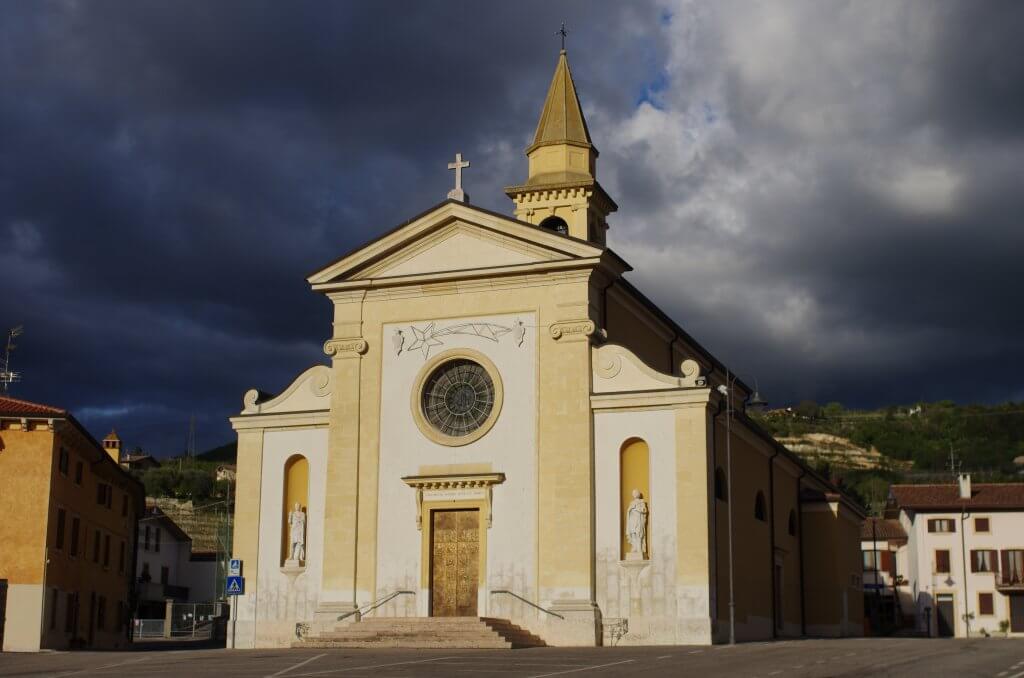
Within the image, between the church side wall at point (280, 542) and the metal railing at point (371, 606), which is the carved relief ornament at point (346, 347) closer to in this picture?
the church side wall at point (280, 542)

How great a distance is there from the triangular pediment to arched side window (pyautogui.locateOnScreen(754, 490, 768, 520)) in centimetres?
1039

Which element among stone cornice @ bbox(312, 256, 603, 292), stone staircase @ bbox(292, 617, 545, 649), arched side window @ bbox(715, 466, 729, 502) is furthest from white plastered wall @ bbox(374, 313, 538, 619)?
arched side window @ bbox(715, 466, 729, 502)

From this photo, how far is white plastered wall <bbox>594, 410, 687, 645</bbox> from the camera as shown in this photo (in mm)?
30531

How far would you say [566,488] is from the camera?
31891 millimetres

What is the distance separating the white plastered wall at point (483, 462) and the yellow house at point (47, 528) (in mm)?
10707

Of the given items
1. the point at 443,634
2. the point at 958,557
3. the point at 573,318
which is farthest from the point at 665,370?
the point at 958,557

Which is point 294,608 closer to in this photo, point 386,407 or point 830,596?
point 386,407

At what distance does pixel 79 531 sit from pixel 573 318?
19.6m

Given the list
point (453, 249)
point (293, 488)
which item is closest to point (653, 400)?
point (453, 249)

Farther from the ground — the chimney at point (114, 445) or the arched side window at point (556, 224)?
the arched side window at point (556, 224)

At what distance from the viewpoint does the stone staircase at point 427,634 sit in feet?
95.6

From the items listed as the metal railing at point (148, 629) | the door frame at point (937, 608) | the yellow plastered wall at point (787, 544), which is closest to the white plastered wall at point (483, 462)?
the yellow plastered wall at point (787, 544)

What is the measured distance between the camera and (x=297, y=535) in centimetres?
3434

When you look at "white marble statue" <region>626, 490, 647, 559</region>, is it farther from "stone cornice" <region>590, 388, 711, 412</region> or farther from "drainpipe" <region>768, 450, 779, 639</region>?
"drainpipe" <region>768, 450, 779, 639</region>
